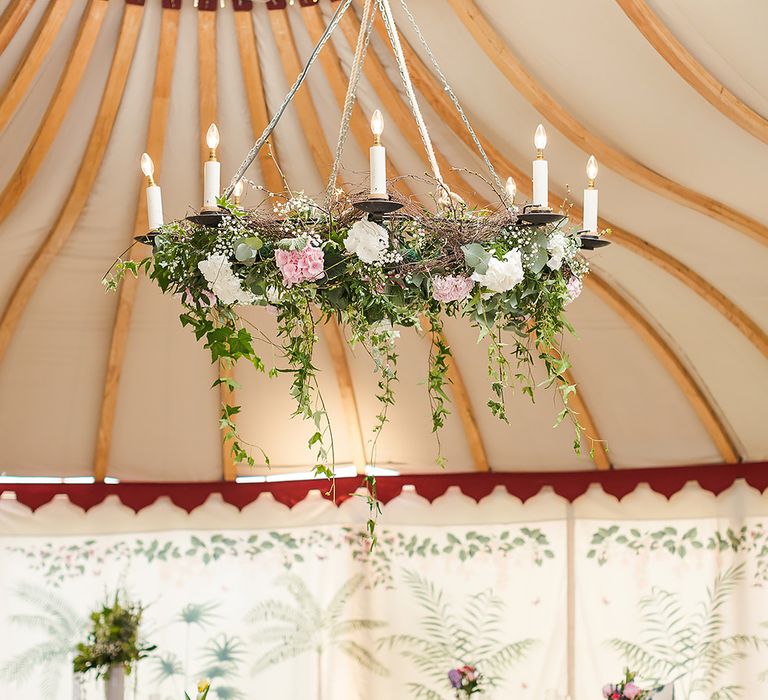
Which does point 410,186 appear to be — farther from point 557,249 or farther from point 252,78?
point 557,249

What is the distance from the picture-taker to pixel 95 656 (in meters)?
6.00

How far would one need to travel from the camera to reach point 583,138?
14.5 feet

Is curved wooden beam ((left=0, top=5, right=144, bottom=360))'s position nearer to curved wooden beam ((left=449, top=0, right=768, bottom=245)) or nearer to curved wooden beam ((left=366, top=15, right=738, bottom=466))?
curved wooden beam ((left=366, top=15, right=738, bottom=466))

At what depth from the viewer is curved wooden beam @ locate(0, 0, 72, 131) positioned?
4.15 m

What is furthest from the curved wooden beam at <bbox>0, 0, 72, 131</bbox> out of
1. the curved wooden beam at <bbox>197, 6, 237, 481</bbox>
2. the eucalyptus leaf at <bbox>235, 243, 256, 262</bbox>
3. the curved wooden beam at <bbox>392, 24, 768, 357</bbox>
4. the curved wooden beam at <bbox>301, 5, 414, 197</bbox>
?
the eucalyptus leaf at <bbox>235, 243, 256, 262</bbox>

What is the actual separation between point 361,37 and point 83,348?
3570 mm

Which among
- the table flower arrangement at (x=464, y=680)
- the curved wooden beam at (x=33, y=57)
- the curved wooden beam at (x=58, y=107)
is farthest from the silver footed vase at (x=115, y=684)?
the curved wooden beam at (x=33, y=57)

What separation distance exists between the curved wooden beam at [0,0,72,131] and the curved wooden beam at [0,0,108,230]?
13 centimetres

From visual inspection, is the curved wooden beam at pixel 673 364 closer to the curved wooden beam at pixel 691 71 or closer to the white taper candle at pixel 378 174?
the curved wooden beam at pixel 691 71

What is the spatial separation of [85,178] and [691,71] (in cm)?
270

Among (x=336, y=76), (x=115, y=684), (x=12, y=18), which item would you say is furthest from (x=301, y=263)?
(x=115, y=684)

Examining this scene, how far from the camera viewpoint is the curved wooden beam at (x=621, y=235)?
14.9 feet

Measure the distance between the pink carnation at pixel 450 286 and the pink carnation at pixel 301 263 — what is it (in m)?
0.30

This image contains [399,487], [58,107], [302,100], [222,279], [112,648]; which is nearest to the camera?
[222,279]
